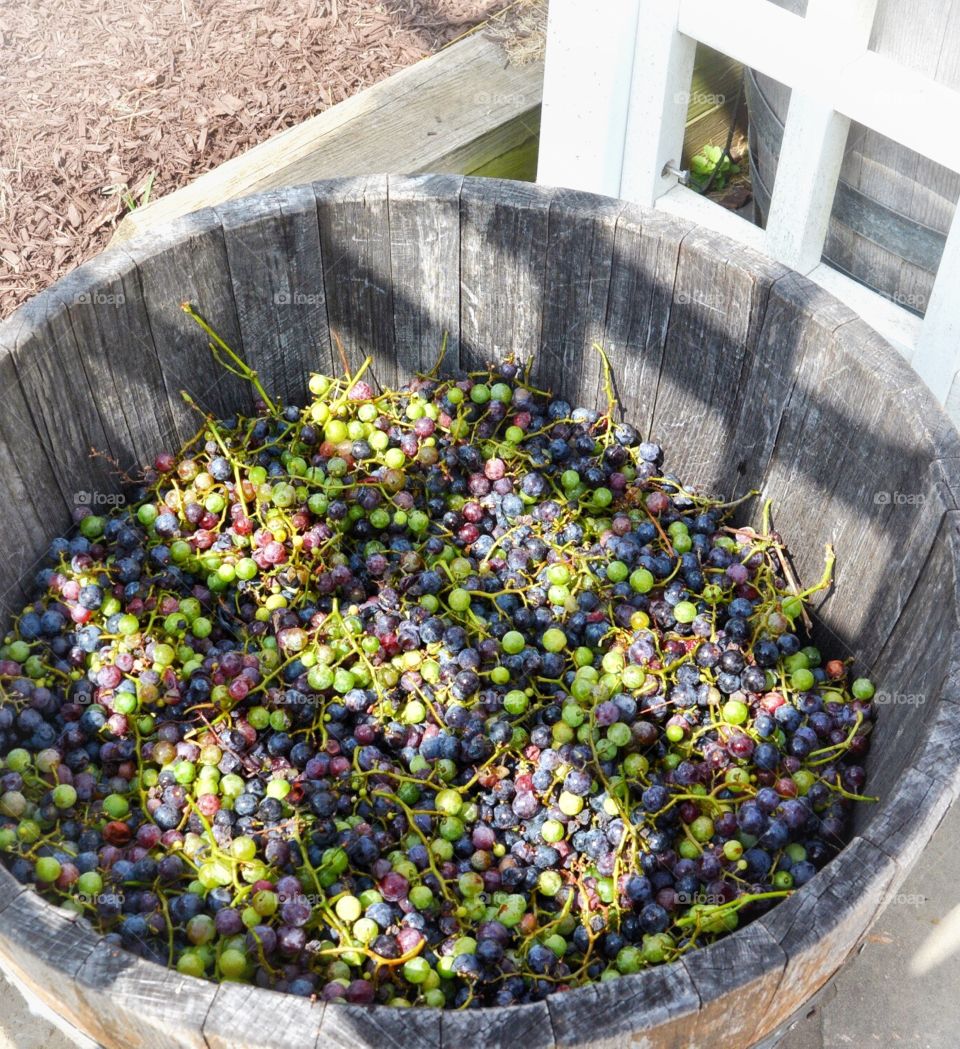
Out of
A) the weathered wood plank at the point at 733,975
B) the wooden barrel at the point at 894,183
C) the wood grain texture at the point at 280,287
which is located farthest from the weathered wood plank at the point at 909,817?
the wood grain texture at the point at 280,287

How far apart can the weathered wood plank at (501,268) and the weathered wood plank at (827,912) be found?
1.40 m

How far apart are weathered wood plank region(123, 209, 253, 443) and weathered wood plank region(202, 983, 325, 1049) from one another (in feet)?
4.59

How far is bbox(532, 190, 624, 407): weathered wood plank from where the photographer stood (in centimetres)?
246

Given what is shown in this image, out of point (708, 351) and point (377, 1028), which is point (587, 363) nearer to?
point (708, 351)

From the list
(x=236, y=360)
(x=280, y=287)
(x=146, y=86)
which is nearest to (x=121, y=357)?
(x=236, y=360)

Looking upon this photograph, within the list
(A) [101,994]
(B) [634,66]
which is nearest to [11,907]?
(A) [101,994]

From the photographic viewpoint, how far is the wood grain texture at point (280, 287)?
8.13 ft

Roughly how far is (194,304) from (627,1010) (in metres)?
1.64

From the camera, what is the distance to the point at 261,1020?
1.42m

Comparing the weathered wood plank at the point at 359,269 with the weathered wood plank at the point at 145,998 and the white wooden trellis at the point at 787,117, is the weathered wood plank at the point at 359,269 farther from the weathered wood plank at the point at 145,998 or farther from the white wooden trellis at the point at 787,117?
the weathered wood plank at the point at 145,998

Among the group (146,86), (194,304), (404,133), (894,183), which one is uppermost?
(894,183)

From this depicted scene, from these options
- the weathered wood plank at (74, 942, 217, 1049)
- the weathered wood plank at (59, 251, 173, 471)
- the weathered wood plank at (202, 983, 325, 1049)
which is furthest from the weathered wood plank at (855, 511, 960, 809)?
the weathered wood plank at (59, 251, 173, 471)

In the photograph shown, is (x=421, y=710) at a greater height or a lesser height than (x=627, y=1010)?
lesser

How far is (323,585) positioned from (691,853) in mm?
878
